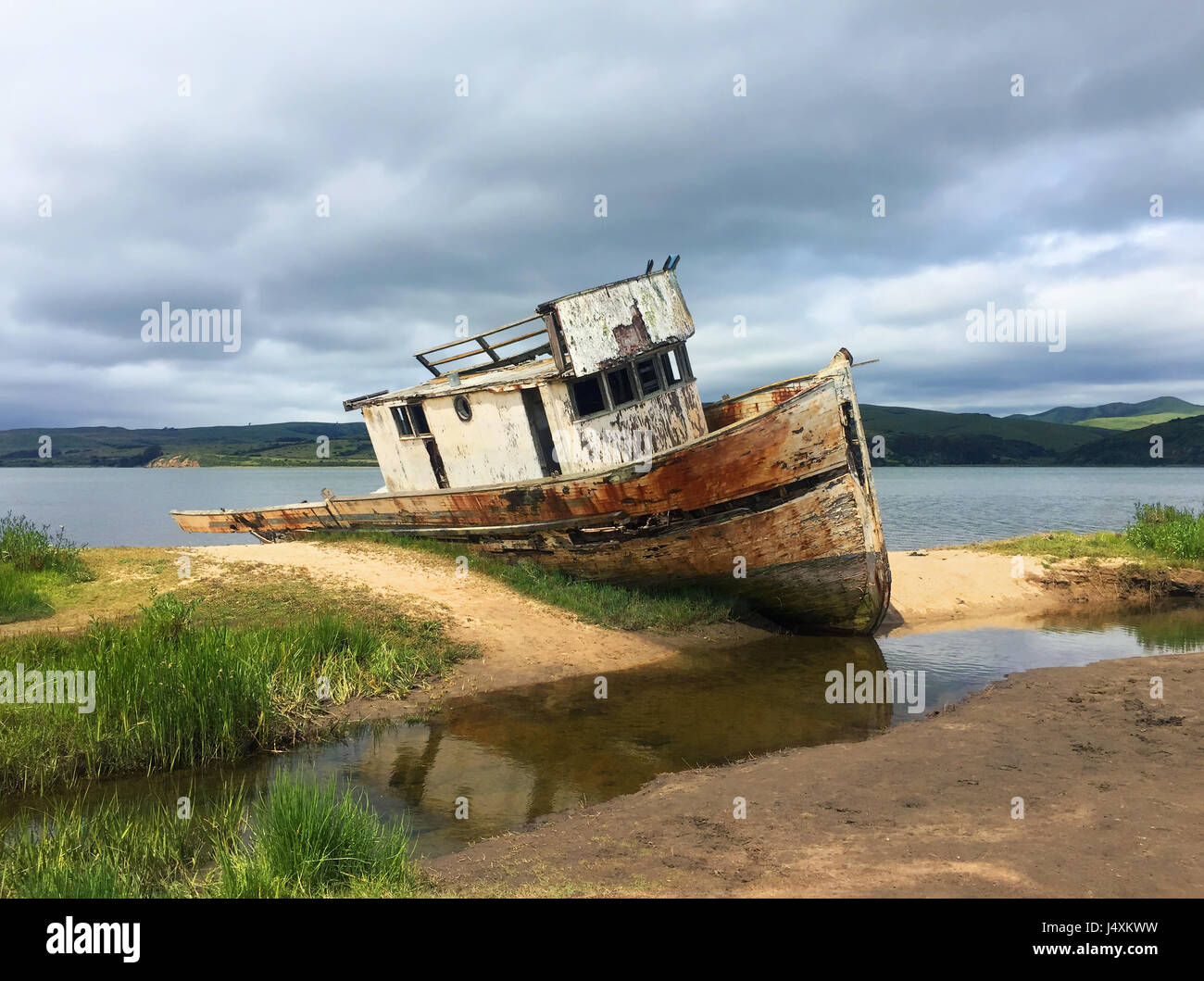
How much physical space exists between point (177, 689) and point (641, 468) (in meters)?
7.03

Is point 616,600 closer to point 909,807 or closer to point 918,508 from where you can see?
point 909,807

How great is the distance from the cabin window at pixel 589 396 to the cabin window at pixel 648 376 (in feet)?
3.08

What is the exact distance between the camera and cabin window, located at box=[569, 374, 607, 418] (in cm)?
1316

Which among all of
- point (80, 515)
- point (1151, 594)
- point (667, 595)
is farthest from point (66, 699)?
point (80, 515)

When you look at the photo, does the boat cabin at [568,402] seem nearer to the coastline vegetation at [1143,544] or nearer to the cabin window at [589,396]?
the cabin window at [589,396]

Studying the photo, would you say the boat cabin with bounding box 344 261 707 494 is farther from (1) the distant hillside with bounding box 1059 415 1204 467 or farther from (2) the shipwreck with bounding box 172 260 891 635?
(1) the distant hillside with bounding box 1059 415 1204 467

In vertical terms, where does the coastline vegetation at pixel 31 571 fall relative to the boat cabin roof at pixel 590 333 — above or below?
below

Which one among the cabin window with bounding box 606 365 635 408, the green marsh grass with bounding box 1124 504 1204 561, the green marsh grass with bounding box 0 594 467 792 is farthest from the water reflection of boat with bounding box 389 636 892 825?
the green marsh grass with bounding box 1124 504 1204 561

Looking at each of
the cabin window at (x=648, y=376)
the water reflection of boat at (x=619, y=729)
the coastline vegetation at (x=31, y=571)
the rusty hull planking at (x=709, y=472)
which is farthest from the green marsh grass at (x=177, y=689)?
the cabin window at (x=648, y=376)

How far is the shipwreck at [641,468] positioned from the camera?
1161 centimetres

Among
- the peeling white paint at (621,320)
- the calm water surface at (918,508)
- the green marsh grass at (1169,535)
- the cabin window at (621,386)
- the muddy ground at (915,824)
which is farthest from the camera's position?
the calm water surface at (918,508)

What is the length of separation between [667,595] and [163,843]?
29.2ft
